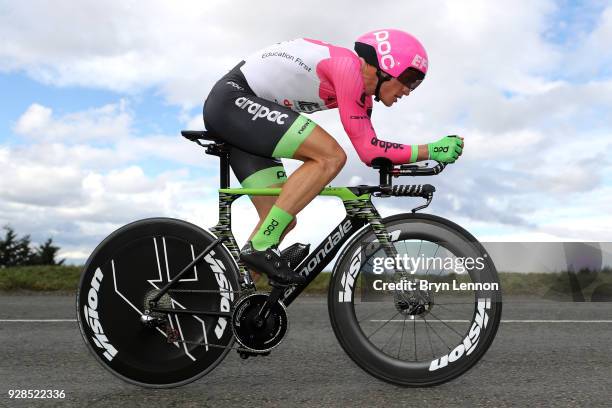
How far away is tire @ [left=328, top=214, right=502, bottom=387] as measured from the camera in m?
3.47

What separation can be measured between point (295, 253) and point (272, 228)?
235 mm

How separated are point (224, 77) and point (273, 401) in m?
1.91

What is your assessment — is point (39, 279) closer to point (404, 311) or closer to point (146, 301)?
point (146, 301)

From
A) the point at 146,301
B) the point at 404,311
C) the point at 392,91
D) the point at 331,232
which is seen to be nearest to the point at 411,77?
the point at 392,91

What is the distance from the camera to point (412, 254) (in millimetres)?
3564

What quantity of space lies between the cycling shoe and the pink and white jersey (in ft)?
2.36

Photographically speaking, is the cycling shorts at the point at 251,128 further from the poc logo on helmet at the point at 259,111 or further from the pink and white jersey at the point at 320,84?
the pink and white jersey at the point at 320,84

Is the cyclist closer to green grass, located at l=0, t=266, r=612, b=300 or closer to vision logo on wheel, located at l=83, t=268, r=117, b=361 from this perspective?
vision logo on wheel, located at l=83, t=268, r=117, b=361

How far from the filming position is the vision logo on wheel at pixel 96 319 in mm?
3617

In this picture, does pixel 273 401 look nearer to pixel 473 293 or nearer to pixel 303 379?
pixel 303 379

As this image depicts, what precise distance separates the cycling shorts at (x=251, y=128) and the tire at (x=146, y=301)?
53cm

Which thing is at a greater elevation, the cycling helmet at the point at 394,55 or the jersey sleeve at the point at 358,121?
the cycling helmet at the point at 394,55

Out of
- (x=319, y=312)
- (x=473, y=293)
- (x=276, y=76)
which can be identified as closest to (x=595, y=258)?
(x=319, y=312)

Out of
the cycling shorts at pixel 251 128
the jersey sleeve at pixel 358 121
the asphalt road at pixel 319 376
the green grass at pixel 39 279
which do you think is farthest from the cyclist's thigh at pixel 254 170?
the green grass at pixel 39 279
